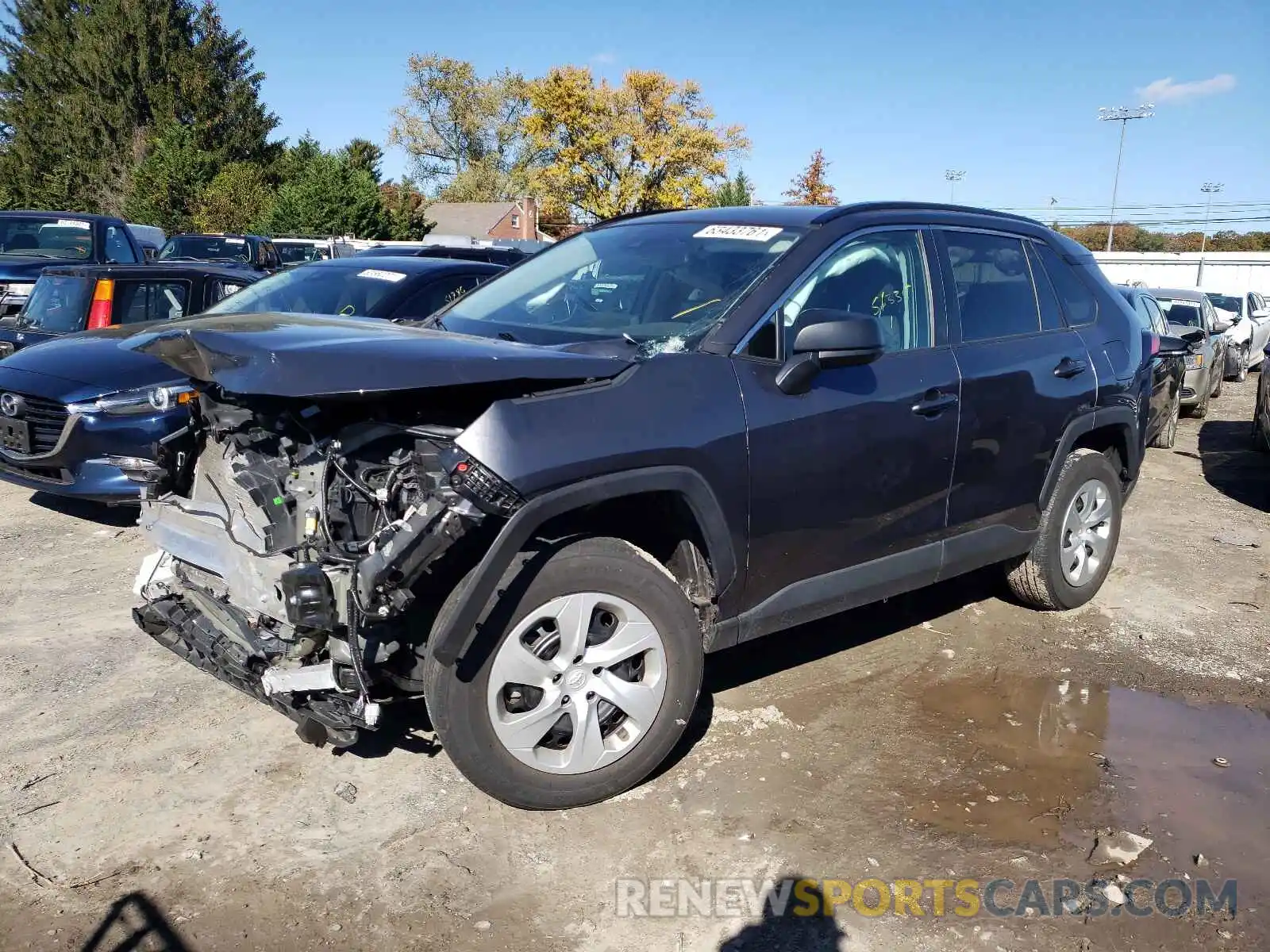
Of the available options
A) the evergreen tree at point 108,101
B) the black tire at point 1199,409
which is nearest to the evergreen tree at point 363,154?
the evergreen tree at point 108,101

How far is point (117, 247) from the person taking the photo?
39.1 ft

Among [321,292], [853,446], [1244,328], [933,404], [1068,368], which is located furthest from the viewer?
[1244,328]

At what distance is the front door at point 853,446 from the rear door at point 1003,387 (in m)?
0.14

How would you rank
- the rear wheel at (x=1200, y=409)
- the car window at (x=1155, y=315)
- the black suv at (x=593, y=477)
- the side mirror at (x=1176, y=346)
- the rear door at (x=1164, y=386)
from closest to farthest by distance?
the black suv at (x=593, y=477) → the side mirror at (x=1176, y=346) → the rear door at (x=1164, y=386) → the car window at (x=1155, y=315) → the rear wheel at (x=1200, y=409)

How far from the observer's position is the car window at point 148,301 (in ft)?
25.6

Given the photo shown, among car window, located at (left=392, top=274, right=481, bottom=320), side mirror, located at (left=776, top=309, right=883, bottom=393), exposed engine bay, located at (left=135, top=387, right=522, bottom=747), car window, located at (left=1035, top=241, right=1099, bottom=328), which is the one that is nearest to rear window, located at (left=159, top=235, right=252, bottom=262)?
car window, located at (left=392, top=274, right=481, bottom=320)

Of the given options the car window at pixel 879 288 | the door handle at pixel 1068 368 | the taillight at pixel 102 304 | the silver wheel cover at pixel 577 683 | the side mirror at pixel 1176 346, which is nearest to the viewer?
the silver wheel cover at pixel 577 683

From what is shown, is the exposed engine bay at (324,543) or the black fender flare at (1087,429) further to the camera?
the black fender flare at (1087,429)

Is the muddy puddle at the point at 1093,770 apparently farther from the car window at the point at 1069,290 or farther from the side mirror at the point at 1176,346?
the side mirror at the point at 1176,346

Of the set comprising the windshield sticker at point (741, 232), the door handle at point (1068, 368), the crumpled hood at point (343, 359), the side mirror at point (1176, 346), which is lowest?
the side mirror at point (1176, 346)

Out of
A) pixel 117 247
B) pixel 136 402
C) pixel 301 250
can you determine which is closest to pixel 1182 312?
pixel 117 247

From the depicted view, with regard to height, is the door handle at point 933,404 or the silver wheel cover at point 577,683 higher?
the door handle at point 933,404

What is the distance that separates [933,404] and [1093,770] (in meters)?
1.51

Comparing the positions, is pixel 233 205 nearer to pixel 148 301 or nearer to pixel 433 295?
pixel 148 301
